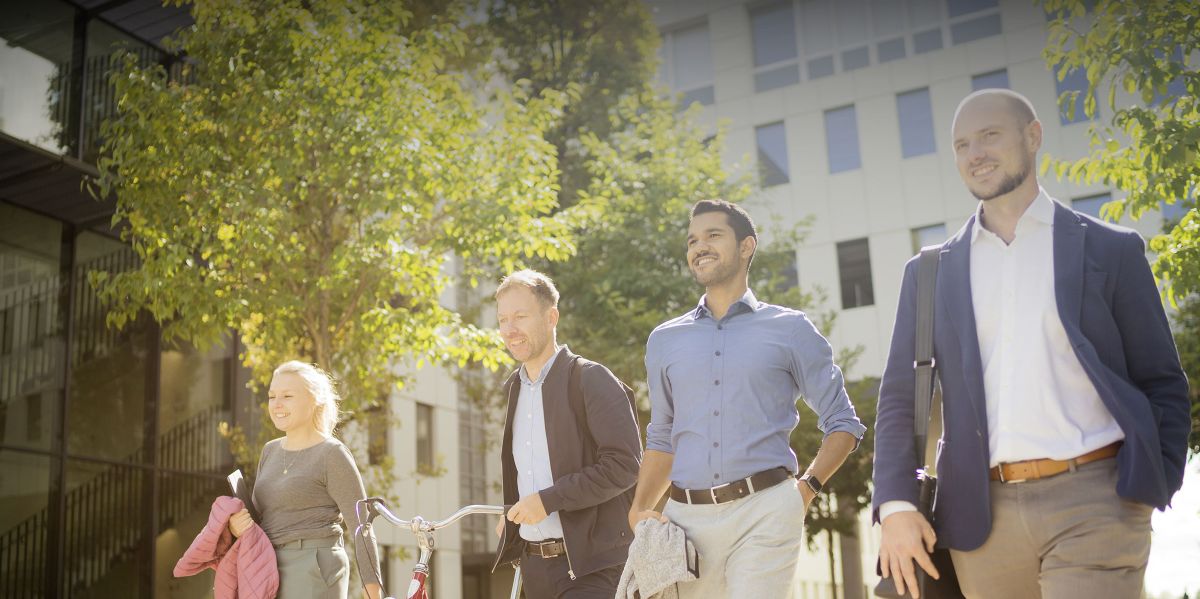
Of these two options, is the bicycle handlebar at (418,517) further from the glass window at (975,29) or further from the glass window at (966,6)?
the glass window at (966,6)

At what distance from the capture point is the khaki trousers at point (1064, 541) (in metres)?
2.96

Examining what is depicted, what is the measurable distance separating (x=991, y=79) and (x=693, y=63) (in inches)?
287

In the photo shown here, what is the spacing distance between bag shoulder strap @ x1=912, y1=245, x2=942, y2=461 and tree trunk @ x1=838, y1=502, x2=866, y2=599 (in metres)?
22.5

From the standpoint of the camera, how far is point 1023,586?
3123 millimetres

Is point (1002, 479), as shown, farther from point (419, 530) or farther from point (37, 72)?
point (37, 72)

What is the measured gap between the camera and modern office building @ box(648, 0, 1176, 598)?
2567 centimetres

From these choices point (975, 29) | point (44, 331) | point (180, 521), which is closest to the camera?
point (44, 331)

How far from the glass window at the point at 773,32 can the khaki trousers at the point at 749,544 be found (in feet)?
81.7

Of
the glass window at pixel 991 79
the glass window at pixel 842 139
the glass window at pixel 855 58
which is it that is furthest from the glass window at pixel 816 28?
the glass window at pixel 991 79

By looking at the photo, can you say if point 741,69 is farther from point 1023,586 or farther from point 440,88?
point 1023,586

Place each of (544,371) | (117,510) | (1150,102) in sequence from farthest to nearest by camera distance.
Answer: (117,510)
(1150,102)
(544,371)

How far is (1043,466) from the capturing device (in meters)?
3.09

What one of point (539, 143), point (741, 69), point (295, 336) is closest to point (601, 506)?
point (295, 336)

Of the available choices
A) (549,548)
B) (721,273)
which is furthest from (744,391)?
(549,548)
